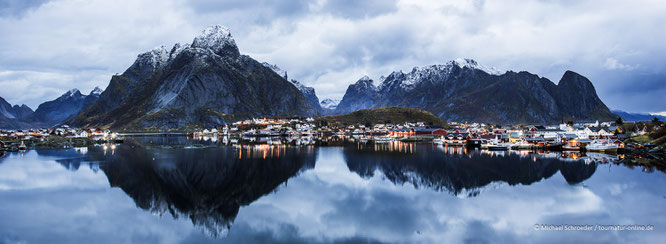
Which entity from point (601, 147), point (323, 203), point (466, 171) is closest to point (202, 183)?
point (323, 203)

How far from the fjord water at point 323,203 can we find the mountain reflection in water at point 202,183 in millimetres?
119

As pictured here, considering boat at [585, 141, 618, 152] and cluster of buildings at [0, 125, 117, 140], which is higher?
cluster of buildings at [0, 125, 117, 140]

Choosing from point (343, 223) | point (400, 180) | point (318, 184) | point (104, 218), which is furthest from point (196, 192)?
point (400, 180)

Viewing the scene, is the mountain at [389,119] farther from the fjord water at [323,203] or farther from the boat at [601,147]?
the fjord water at [323,203]

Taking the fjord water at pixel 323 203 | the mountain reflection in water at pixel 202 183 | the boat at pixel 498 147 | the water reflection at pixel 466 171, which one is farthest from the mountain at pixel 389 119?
the fjord water at pixel 323 203

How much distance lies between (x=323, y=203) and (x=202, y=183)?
37.5ft

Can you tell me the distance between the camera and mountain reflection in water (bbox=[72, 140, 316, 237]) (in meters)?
21.6

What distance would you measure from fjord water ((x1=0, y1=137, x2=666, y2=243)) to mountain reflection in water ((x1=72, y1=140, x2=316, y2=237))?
0.12m

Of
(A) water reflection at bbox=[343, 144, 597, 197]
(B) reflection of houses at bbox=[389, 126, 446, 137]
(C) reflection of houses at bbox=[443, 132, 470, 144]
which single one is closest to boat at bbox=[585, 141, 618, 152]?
(A) water reflection at bbox=[343, 144, 597, 197]

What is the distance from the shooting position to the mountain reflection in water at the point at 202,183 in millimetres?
21641

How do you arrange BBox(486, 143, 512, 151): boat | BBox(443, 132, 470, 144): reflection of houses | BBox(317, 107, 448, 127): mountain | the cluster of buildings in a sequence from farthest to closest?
BBox(317, 107, 448, 127): mountain → the cluster of buildings → BBox(443, 132, 470, 144): reflection of houses → BBox(486, 143, 512, 151): boat

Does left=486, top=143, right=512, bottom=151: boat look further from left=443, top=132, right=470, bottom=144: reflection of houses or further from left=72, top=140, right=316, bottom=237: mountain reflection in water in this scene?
left=72, top=140, right=316, bottom=237: mountain reflection in water

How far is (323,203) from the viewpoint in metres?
24.1

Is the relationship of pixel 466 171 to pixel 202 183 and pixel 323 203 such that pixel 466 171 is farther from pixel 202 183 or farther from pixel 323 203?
pixel 202 183
